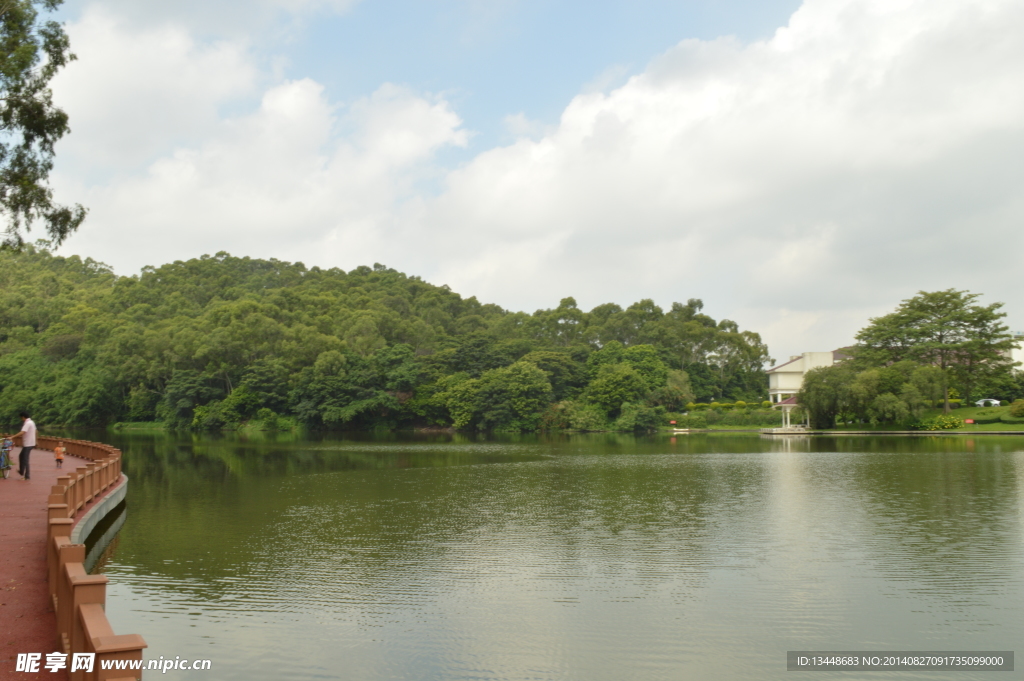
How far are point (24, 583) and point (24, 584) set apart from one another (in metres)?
0.05

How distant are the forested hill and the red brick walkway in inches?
1746

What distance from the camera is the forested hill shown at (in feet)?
189

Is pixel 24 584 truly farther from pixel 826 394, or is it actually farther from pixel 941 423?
pixel 941 423

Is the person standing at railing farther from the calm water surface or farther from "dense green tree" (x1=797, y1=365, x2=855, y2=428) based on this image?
"dense green tree" (x1=797, y1=365, x2=855, y2=428)

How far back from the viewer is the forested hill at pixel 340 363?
57.6m

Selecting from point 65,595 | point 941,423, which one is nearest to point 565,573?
point 65,595

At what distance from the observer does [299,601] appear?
9.60m

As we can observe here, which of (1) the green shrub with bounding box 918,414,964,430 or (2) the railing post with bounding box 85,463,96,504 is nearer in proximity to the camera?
(2) the railing post with bounding box 85,463,96,504

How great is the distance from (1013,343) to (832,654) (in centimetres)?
5054

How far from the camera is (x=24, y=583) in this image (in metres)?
7.89

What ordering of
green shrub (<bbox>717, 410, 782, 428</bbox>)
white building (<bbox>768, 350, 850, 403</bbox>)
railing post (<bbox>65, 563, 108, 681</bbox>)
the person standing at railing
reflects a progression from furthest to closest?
white building (<bbox>768, 350, 850, 403</bbox>)
green shrub (<bbox>717, 410, 782, 428</bbox>)
the person standing at railing
railing post (<bbox>65, 563, 108, 681</bbox>)

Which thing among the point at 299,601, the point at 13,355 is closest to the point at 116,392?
the point at 13,355

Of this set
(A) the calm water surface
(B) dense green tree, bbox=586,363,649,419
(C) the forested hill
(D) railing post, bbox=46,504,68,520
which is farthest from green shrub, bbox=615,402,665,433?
(D) railing post, bbox=46,504,68,520

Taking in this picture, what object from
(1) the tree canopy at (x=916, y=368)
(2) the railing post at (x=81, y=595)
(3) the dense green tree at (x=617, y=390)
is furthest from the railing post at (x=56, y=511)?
(3) the dense green tree at (x=617, y=390)
